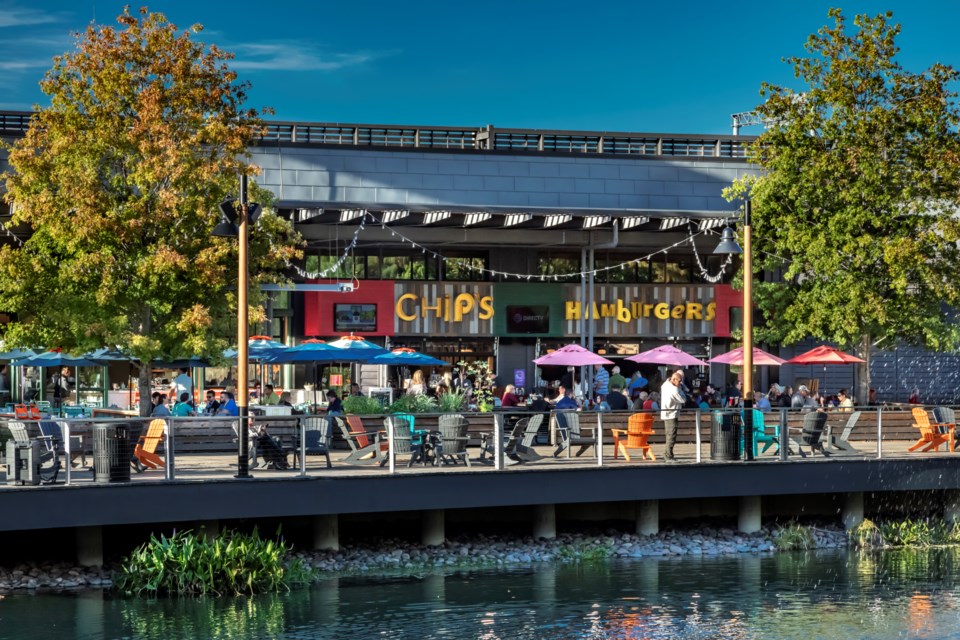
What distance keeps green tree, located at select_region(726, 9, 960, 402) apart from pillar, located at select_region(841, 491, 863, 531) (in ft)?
39.2

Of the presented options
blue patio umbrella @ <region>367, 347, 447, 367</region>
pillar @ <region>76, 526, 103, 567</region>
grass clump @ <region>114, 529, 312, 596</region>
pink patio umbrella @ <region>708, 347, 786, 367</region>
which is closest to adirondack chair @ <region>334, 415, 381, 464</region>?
grass clump @ <region>114, 529, 312, 596</region>

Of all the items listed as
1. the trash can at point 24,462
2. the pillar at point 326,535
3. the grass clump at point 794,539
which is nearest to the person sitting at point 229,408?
the pillar at point 326,535

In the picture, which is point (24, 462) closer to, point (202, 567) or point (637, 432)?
point (202, 567)

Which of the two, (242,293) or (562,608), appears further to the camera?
(242,293)

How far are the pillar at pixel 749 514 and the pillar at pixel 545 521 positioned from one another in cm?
361

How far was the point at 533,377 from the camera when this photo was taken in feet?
140

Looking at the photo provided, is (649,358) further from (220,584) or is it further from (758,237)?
(220,584)

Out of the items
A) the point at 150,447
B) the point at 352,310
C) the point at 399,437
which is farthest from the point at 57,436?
the point at 352,310

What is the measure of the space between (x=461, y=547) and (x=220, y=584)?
4.72 m

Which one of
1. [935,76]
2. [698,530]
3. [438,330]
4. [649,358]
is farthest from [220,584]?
[935,76]

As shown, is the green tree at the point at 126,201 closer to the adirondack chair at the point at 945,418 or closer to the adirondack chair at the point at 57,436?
the adirondack chair at the point at 57,436

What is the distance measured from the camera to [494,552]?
23.5 m

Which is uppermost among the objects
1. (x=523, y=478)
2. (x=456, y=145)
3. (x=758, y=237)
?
(x=456, y=145)

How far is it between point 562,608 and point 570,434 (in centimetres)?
479
